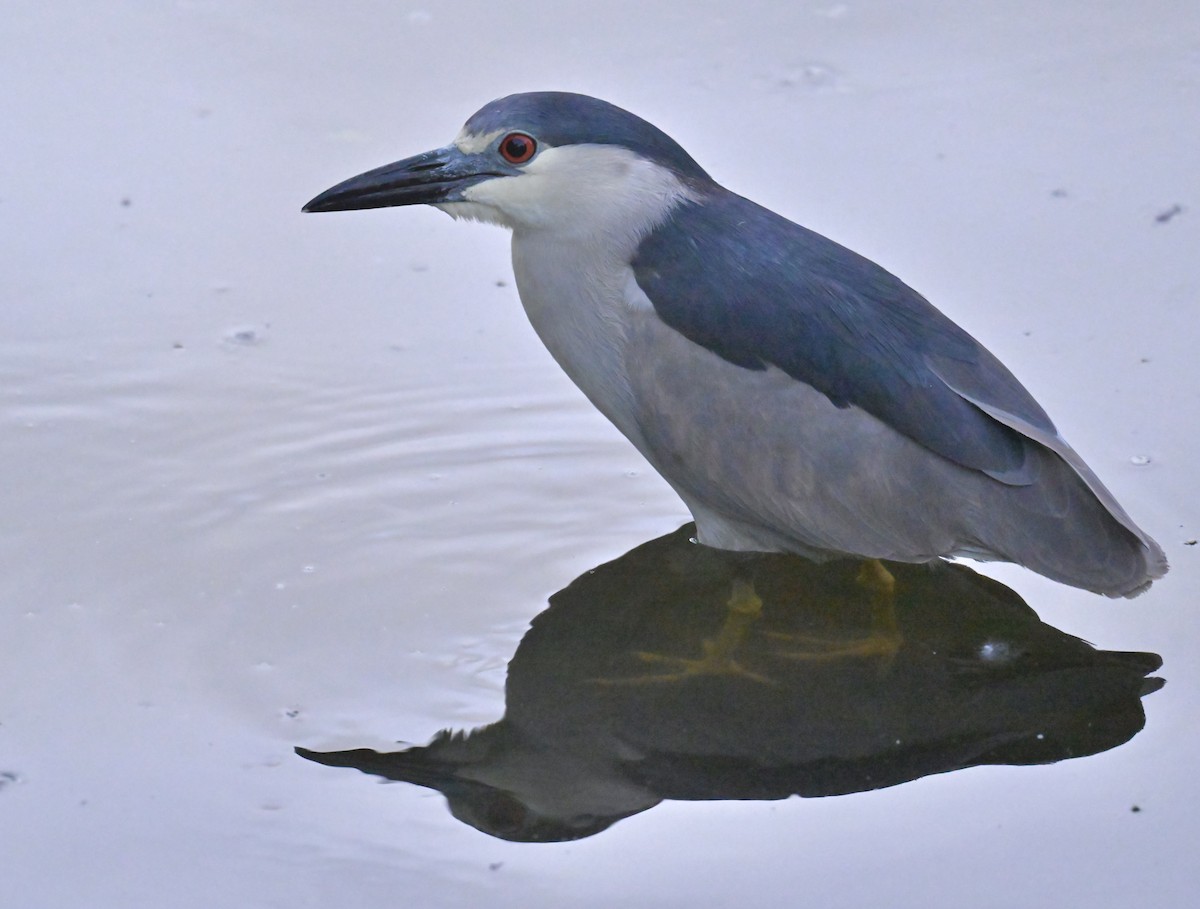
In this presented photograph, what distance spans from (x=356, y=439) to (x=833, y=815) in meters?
1.89

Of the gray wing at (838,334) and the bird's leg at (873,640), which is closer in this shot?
the gray wing at (838,334)

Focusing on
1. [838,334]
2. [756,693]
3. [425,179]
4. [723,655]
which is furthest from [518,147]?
[756,693]

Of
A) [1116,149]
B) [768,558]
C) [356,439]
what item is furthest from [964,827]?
[1116,149]

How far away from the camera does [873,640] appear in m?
4.32

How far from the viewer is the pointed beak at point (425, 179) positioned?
14.1 feet

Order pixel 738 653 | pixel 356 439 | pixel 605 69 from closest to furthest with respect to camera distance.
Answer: pixel 738 653 < pixel 356 439 < pixel 605 69

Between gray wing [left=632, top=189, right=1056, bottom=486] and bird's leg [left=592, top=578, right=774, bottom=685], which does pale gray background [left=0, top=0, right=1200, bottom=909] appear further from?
gray wing [left=632, top=189, right=1056, bottom=486]

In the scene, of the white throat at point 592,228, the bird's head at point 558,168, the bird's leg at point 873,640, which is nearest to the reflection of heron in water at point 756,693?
the bird's leg at point 873,640

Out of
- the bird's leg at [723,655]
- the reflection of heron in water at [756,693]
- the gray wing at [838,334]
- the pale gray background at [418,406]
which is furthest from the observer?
the bird's leg at [723,655]

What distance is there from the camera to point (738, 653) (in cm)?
428

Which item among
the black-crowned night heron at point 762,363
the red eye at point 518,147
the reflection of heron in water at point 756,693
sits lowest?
the reflection of heron in water at point 756,693

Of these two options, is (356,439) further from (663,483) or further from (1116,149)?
(1116,149)

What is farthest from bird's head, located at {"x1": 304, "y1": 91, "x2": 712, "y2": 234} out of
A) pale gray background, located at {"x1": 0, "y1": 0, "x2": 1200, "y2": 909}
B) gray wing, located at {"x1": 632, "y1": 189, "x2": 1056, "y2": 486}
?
pale gray background, located at {"x1": 0, "y1": 0, "x2": 1200, "y2": 909}

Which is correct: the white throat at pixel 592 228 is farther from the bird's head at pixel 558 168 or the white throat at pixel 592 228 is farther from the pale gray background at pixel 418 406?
the pale gray background at pixel 418 406
